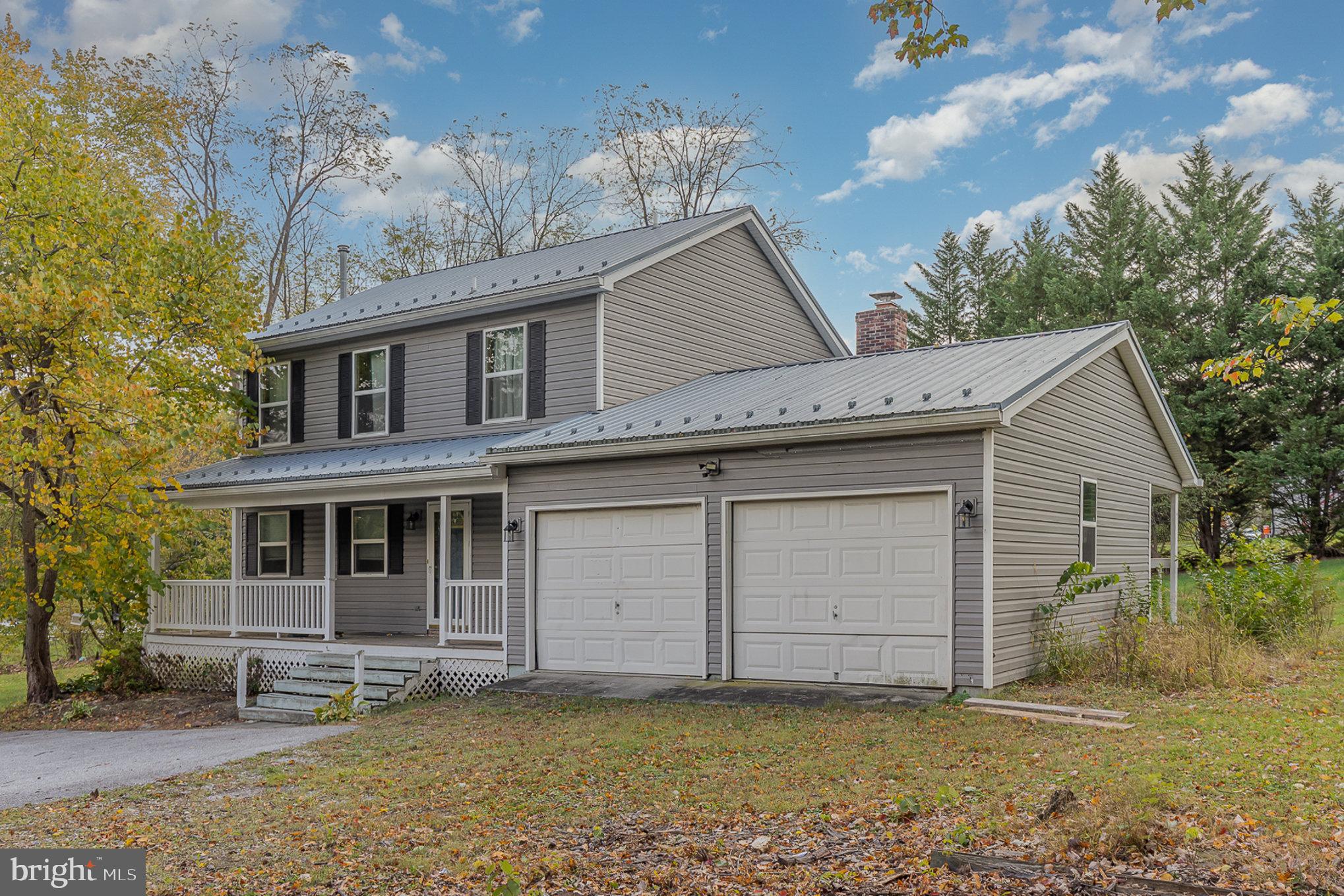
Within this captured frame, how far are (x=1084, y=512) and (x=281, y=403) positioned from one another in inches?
566

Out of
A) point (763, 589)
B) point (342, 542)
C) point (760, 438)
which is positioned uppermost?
point (760, 438)

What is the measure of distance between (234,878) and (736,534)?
7819 millimetres

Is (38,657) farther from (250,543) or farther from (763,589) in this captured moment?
(763,589)

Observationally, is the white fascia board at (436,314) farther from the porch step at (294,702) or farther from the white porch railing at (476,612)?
the porch step at (294,702)

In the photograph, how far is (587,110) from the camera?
108 ft

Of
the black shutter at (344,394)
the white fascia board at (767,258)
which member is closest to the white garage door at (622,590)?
the white fascia board at (767,258)

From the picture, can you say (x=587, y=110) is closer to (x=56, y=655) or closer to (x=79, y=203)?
(x=79, y=203)

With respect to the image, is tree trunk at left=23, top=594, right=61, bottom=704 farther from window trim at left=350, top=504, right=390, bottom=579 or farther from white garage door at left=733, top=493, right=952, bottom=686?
white garage door at left=733, top=493, right=952, bottom=686

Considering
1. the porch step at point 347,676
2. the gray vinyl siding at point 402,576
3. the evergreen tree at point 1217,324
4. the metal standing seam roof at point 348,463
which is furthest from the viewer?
the evergreen tree at point 1217,324

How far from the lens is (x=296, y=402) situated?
20.0 m

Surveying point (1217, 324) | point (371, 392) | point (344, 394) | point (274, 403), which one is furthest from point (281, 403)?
point (1217, 324)

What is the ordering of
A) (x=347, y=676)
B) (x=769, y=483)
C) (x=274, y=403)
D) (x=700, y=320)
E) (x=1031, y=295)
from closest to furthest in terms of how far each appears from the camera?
1. (x=769, y=483)
2. (x=347, y=676)
3. (x=700, y=320)
4. (x=274, y=403)
5. (x=1031, y=295)

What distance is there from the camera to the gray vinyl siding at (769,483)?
1143 centimetres

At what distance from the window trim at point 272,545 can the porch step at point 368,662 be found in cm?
391
